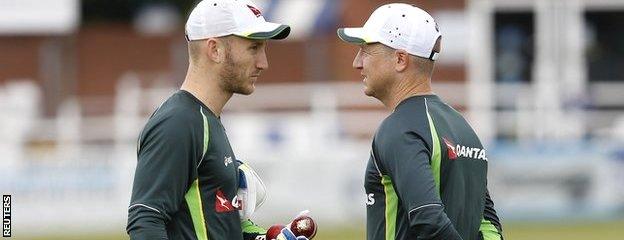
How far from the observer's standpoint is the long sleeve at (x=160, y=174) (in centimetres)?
720

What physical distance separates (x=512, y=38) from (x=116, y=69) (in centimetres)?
1073

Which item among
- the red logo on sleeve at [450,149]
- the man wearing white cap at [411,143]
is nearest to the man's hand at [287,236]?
the man wearing white cap at [411,143]

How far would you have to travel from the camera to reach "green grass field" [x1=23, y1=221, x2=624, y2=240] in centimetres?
2022

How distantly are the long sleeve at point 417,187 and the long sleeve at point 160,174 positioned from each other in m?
0.94

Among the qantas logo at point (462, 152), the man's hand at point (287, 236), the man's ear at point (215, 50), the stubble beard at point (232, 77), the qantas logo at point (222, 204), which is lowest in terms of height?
the man's hand at point (287, 236)

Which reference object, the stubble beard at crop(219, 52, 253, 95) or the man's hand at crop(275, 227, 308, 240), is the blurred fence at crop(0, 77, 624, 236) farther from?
the stubble beard at crop(219, 52, 253, 95)

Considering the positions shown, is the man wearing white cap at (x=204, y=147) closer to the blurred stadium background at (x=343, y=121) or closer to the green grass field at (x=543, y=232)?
the green grass field at (x=543, y=232)

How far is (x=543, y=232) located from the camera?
2130 centimetres

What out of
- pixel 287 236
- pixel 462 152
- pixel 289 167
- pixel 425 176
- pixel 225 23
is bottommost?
pixel 287 236

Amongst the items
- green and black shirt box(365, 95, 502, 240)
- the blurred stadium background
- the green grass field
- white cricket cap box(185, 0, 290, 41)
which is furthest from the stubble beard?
the blurred stadium background

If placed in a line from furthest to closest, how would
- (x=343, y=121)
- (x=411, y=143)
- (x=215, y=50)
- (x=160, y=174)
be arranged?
1. (x=343, y=121)
2. (x=215, y=50)
3. (x=411, y=143)
4. (x=160, y=174)

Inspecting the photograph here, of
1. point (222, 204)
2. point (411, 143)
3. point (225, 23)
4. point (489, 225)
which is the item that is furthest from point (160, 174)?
point (489, 225)

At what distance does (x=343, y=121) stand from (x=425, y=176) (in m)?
18.2

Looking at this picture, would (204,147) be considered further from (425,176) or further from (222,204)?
(425,176)
